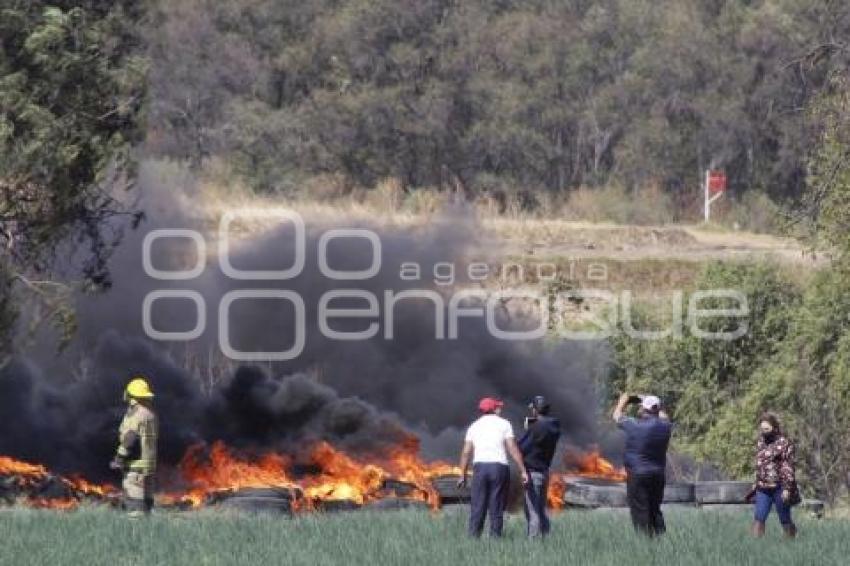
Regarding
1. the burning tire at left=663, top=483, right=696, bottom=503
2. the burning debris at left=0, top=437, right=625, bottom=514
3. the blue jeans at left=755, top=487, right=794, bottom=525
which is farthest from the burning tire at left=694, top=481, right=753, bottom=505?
the blue jeans at left=755, top=487, right=794, bottom=525

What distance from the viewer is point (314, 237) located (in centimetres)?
4091

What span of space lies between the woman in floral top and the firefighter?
20.0 feet

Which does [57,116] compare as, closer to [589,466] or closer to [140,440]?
[589,466]

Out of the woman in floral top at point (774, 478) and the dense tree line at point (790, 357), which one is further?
the dense tree line at point (790, 357)

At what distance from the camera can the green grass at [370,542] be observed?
1781cm

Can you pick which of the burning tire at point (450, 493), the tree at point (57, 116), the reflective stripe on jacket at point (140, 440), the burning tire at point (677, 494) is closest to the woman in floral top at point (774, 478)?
the burning tire at point (677, 494)

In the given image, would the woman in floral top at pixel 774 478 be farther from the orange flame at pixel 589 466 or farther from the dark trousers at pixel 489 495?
the orange flame at pixel 589 466

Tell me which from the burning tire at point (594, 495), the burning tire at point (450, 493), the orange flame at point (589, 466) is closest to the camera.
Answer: the burning tire at point (594, 495)

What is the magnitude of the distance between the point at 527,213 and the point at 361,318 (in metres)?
24.6

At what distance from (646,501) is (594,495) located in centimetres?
716

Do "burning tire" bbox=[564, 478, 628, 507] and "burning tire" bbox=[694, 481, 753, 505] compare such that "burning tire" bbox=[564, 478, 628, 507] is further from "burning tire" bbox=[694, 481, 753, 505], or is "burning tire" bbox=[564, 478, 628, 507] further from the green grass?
the green grass

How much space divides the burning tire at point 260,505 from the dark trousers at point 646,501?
567 centimetres

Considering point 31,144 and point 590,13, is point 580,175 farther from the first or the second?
point 31,144

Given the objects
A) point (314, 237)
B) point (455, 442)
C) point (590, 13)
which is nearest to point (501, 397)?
point (455, 442)
